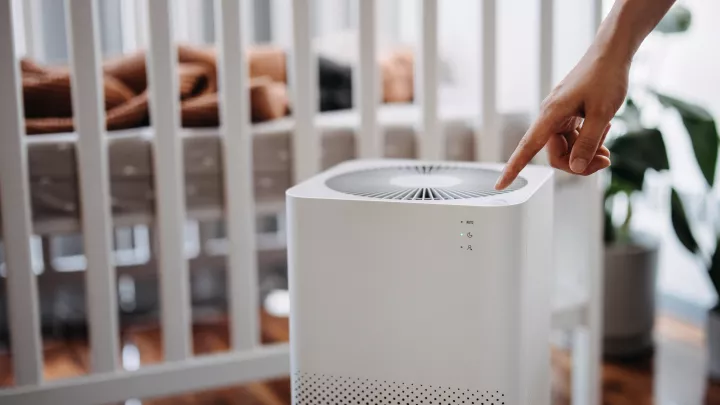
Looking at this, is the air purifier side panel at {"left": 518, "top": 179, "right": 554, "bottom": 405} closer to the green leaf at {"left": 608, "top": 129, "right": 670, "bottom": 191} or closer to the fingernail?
the fingernail

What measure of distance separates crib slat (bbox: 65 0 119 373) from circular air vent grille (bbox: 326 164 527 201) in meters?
0.38

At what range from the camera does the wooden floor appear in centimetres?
166

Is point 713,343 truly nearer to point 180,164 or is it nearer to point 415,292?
point 415,292

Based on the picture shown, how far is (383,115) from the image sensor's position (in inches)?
62.0


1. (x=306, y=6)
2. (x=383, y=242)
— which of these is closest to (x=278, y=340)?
(x=306, y=6)

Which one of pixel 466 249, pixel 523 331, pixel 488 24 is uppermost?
pixel 488 24

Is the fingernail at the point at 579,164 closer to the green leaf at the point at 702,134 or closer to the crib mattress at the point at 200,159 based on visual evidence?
the crib mattress at the point at 200,159

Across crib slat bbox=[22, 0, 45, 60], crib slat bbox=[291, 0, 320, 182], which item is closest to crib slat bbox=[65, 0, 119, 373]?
crib slat bbox=[291, 0, 320, 182]

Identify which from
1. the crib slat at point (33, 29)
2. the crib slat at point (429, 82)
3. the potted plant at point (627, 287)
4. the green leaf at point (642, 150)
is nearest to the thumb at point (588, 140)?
the crib slat at point (429, 82)

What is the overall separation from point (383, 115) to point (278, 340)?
0.73 meters

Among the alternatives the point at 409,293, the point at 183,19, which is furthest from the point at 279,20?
the point at 409,293

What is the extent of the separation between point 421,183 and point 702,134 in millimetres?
901

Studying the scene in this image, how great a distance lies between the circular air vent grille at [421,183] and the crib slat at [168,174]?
304mm

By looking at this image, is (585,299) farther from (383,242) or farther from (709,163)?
(383,242)
